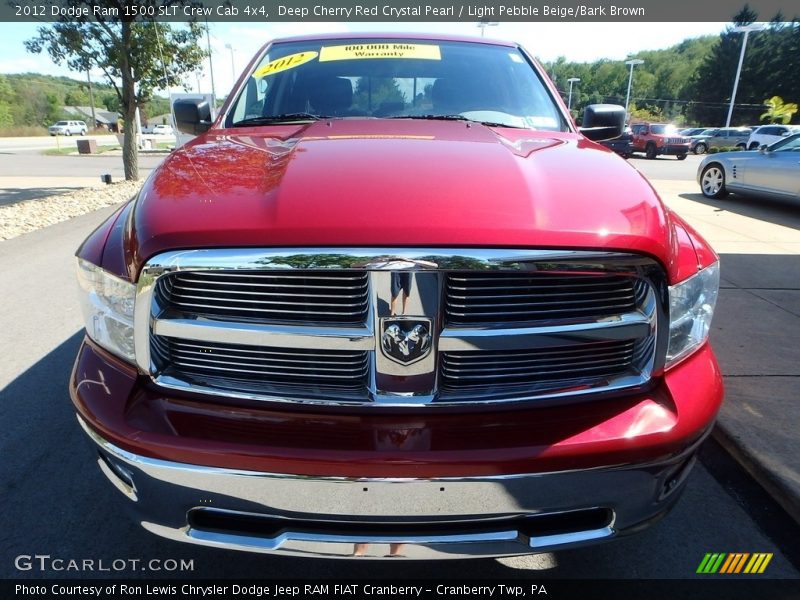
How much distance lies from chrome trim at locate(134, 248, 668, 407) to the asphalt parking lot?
566 mm

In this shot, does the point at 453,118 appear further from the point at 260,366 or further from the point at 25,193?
the point at 25,193

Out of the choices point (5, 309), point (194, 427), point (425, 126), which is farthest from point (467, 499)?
point (5, 309)

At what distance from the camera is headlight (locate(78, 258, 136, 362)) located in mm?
1537

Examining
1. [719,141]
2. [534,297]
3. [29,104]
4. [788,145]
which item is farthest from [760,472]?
[29,104]

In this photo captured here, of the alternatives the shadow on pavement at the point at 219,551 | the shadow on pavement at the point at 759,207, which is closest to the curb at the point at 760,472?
the shadow on pavement at the point at 219,551

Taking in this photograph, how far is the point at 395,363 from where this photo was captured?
4.75 feet

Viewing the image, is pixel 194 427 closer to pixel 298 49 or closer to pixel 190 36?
pixel 298 49

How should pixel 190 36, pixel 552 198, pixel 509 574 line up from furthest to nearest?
pixel 190 36
pixel 509 574
pixel 552 198

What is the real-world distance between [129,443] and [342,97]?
1.98 meters

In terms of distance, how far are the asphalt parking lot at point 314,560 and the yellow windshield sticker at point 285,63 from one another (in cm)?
206

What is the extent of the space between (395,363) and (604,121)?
2.50 meters

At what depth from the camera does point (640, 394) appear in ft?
5.16

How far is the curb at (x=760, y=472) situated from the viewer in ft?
7.66

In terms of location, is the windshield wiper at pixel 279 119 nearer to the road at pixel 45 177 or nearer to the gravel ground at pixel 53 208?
the gravel ground at pixel 53 208
